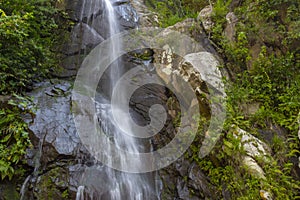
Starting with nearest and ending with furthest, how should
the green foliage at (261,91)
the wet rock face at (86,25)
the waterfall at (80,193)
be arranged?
the waterfall at (80,193), the green foliage at (261,91), the wet rock face at (86,25)

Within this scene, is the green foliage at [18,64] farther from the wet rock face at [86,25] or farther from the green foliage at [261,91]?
the green foliage at [261,91]

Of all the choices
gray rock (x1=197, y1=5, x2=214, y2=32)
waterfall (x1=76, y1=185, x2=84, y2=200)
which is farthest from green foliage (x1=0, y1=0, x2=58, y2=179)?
gray rock (x1=197, y1=5, x2=214, y2=32)

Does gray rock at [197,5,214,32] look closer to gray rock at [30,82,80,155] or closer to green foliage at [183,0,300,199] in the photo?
green foliage at [183,0,300,199]

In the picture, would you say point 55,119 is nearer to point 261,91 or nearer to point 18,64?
point 18,64

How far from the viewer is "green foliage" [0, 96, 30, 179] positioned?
4074 millimetres

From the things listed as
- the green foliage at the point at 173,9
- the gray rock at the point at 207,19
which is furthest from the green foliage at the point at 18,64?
the gray rock at the point at 207,19

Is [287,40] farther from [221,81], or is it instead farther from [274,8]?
[221,81]

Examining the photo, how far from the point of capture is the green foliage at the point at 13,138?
4074 millimetres

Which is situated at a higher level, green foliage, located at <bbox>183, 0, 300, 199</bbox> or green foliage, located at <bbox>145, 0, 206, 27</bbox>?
green foliage, located at <bbox>145, 0, 206, 27</bbox>

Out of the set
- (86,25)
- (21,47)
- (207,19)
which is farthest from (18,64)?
(207,19)

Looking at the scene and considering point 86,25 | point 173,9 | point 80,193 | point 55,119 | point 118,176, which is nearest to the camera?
point 80,193

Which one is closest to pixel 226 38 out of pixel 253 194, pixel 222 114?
pixel 222 114

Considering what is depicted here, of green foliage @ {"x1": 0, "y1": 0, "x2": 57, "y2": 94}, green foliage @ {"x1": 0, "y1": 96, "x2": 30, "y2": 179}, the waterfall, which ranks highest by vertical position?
green foliage @ {"x1": 0, "y1": 0, "x2": 57, "y2": 94}

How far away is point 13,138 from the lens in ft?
14.5
